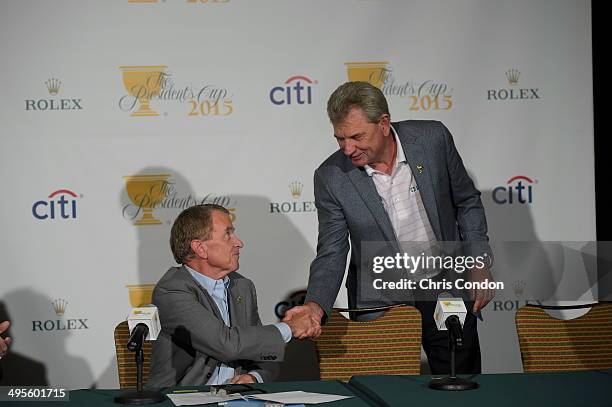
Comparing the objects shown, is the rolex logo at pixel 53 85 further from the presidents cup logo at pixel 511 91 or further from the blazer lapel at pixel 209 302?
the presidents cup logo at pixel 511 91

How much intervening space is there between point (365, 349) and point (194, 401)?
125cm

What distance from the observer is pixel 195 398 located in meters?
3.12

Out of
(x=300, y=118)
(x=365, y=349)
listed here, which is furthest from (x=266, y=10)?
(x=365, y=349)

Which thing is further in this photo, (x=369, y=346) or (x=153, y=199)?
(x=153, y=199)

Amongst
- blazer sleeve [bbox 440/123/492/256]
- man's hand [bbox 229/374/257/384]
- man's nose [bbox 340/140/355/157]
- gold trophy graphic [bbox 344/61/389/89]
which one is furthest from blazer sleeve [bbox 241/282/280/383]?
gold trophy graphic [bbox 344/61/389/89]

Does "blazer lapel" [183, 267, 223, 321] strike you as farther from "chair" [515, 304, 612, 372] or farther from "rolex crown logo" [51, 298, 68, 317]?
"rolex crown logo" [51, 298, 68, 317]

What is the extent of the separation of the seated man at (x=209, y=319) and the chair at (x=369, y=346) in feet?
1.08

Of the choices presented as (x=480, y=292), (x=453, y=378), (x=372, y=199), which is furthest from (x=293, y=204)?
(x=453, y=378)

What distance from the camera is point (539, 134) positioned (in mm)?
5496

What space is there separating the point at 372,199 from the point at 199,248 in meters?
0.86

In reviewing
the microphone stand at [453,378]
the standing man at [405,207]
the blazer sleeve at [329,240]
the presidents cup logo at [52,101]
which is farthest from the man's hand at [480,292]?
the presidents cup logo at [52,101]

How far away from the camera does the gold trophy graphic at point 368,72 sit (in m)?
5.39

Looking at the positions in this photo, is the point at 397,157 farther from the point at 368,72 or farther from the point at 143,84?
the point at 143,84

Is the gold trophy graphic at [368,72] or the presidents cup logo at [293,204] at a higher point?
the gold trophy graphic at [368,72]
